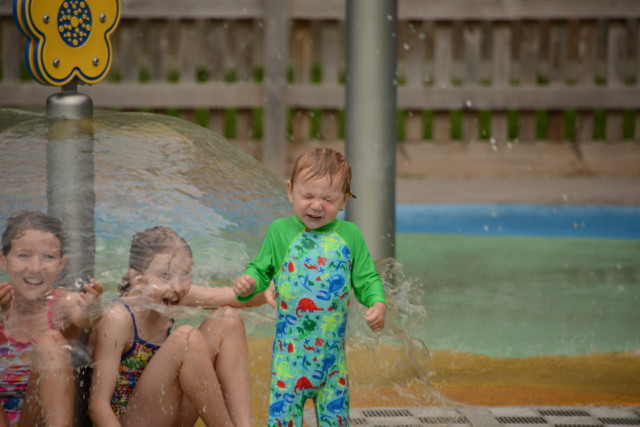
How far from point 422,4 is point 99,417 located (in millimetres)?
7525

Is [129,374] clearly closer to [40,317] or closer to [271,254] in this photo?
[40,317]

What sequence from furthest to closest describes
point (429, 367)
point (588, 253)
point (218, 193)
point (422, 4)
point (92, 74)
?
point (422, 4) < point (588, 253) < point (429, 367) < point (218, 193) < point (92, 74)

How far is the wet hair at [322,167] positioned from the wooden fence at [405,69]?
22.8 ft

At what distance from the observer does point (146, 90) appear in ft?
32.8

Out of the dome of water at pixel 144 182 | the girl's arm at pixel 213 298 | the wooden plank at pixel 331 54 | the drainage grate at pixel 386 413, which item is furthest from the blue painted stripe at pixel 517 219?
the girl's arm at pixel 213 298

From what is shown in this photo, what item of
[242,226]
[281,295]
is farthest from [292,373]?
[242,226]

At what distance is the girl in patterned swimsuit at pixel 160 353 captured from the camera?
120 inches

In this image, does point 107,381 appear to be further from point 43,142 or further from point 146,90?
point 146,90

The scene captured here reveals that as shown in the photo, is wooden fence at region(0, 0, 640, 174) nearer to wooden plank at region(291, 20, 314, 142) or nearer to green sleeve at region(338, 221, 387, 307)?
wooden plank at region(291, 20, 314, 142)

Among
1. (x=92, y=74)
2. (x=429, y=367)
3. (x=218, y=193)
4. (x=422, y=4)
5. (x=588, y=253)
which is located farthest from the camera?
(x=422, y=4)

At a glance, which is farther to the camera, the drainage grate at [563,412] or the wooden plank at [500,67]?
the wooden plank at [500,67]

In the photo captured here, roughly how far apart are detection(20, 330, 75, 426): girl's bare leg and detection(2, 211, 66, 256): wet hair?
0.88 feet

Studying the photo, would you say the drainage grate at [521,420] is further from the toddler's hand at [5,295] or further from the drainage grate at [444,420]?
the toddler's hand at [5,295]

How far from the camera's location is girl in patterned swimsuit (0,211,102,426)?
299 centimetres
